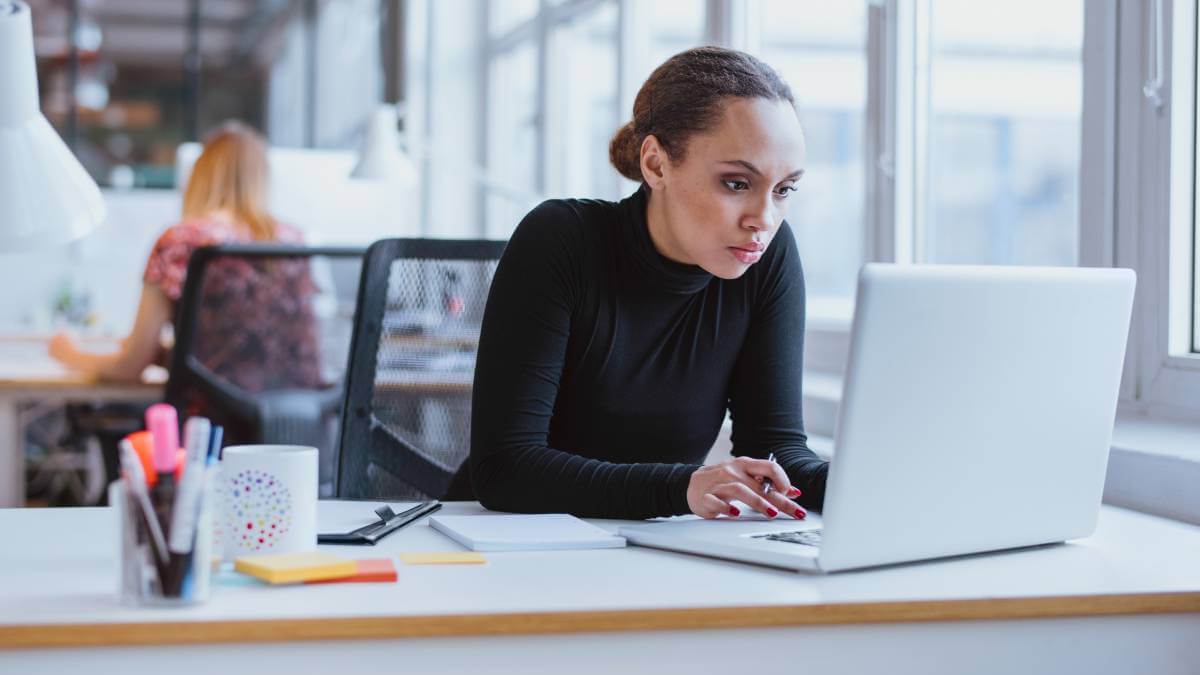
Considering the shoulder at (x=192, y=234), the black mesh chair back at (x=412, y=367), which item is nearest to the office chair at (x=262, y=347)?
the shoulder at (x=192, y=234)

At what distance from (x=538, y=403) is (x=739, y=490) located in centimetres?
30

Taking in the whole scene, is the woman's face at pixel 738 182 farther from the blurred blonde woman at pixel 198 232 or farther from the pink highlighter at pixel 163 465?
the blurred blonde woman at pixel 198 232

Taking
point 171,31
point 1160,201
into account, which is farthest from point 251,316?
point 171,31

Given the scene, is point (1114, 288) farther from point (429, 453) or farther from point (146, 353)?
point (146, 353)

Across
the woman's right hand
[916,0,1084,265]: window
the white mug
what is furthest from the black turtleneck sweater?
[916,0,1084,265]: window

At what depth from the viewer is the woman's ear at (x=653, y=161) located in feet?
5.13

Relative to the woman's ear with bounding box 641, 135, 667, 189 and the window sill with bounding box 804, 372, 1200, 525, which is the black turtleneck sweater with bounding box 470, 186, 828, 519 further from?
the window sill with bounding box 804, 372, 1200, 525

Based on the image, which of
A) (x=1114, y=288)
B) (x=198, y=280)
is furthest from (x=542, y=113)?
(x=1114, y=288)

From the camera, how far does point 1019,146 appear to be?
226 cm

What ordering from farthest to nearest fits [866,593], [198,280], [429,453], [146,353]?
[146,353]
[198,280]
[429,453]
[866,593]

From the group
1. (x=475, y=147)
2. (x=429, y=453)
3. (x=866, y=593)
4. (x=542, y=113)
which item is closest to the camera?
(x=866, y=593)

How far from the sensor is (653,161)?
158 centimetres

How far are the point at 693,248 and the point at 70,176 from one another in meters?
0.69

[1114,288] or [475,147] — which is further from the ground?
[475,147]
